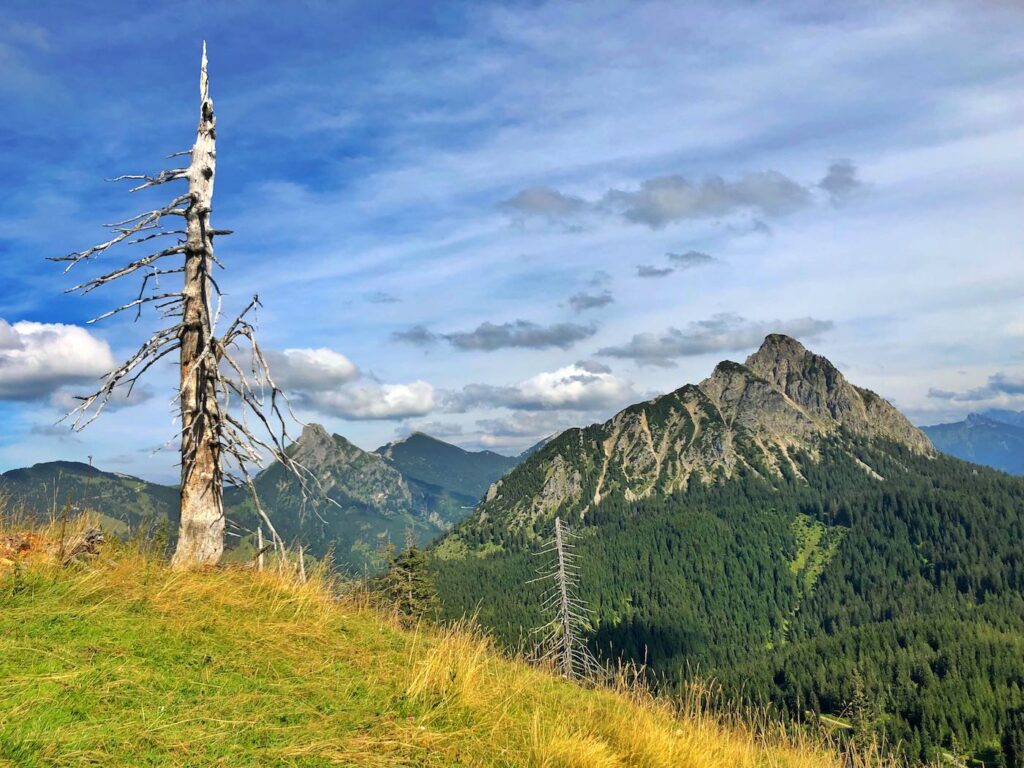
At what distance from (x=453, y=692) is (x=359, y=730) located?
1.49 m

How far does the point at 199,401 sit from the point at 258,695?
6.56 metres

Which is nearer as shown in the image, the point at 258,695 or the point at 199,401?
the point at 258,695

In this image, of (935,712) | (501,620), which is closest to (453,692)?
(935,712)

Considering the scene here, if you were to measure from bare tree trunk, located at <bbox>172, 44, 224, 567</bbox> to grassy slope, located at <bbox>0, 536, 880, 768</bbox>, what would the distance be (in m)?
1.40

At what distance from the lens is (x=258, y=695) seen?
630cm

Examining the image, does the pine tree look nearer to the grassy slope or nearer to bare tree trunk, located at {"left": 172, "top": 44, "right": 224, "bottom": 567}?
bare tree trunk, located at {"left": 172, "top": 44, "right": 224, "bottom": 567}

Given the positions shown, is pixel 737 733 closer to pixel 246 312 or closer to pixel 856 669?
pixel 246 312

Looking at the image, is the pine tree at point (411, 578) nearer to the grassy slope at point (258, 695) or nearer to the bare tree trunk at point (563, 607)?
the bare tree trunk at point (563, 607)

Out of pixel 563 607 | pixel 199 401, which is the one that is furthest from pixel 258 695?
pixel 563 607

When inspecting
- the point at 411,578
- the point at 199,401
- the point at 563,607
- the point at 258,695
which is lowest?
the point at 563,607

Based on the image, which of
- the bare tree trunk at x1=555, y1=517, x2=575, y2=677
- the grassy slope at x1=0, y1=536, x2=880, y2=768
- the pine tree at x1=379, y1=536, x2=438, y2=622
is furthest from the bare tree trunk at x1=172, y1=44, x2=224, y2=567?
the pine tree at x1=379, y1=536, x2=438, y2=622

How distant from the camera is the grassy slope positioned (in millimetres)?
5219

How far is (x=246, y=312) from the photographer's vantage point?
1197cm

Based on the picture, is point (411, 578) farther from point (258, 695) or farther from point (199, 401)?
point (258, 695)
